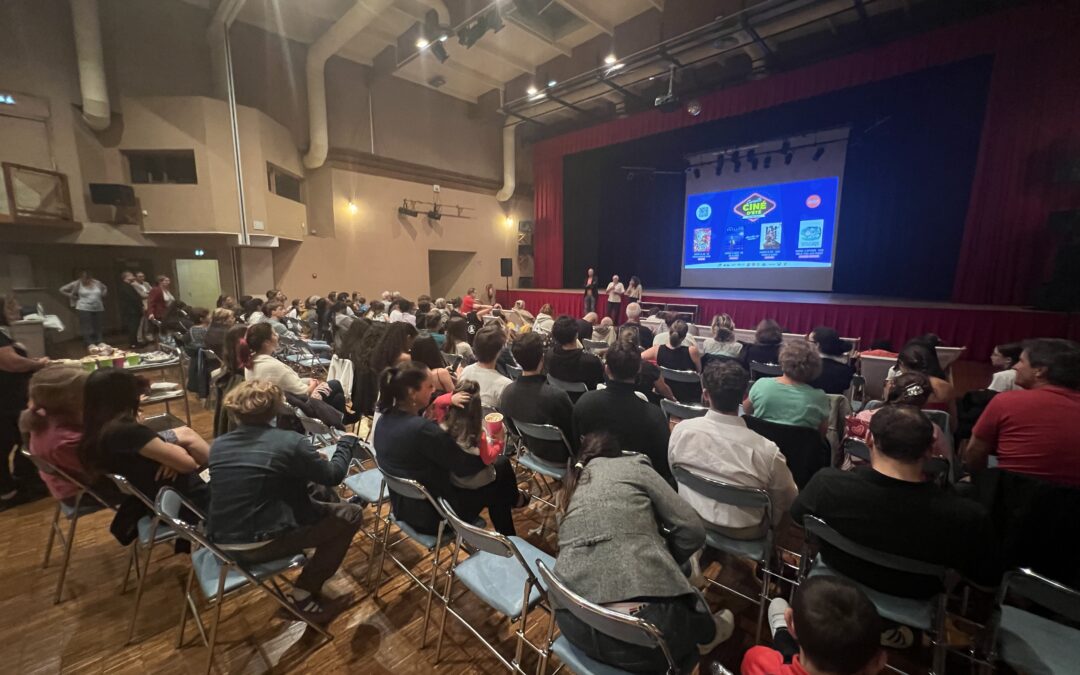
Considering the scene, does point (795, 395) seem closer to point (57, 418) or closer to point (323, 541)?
point (323, 541)

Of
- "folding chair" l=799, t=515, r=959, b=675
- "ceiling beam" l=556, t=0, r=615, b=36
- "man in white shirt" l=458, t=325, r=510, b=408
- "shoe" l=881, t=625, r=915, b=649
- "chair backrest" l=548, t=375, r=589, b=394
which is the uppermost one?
"ceiling beam" l=556, t=0, r=615, b=36

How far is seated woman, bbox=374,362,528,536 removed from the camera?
1.88m

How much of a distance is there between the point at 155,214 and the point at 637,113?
1038cm

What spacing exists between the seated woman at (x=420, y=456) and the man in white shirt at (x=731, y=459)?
0.93 metres

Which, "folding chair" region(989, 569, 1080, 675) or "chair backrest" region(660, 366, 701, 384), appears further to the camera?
"chair backrest" region(660, 366, 701, 384)

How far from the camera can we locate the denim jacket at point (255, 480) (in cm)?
166

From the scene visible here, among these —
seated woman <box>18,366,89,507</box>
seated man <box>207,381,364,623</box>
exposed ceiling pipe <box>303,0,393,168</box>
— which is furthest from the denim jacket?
exposed ceiling pipe <box>303,0,393,168</box>


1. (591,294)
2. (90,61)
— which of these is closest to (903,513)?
(591,294)

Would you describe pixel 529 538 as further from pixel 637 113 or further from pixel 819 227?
pixel 637 113

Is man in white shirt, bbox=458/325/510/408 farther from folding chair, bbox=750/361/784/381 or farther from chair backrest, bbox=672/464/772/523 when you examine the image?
folding chair, bbox=750/361/784/381

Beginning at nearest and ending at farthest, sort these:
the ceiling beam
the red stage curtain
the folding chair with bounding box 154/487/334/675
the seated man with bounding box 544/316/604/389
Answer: the folding chair with bounding box 154/487/334/675 → the seated man with bounding box 544/316/604/389 → the red stage curtain → the ceiling beam

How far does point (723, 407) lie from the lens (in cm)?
190

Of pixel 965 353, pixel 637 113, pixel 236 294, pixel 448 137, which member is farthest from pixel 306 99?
pixel 965 353

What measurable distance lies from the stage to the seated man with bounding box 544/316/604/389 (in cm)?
561
